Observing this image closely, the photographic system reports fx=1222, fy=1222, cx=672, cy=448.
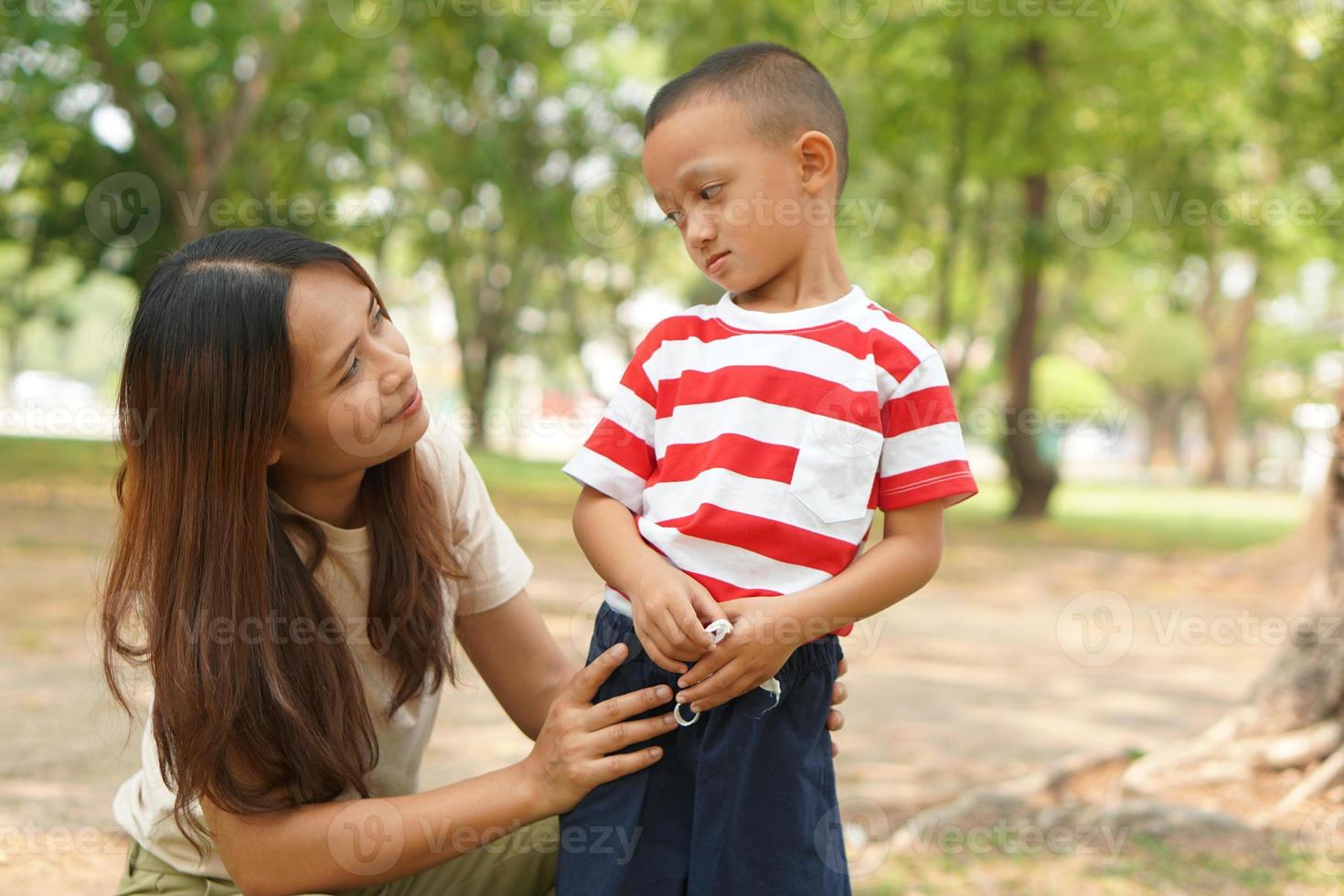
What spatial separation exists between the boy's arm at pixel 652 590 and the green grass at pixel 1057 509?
9.05 meters

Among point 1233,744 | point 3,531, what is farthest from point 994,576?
point 3,531

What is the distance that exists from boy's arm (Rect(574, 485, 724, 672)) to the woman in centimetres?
11

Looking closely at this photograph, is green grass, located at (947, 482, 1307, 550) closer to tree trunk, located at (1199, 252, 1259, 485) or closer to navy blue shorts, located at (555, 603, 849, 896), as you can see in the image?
tree trunk, located at (1199, 252, 1259, 485)

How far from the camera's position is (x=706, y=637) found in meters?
1.79

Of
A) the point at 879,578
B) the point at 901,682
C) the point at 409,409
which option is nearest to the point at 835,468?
the point at 879,578

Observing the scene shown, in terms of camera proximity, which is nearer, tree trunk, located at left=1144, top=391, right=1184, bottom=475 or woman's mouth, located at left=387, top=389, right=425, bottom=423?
woman's mouth, located at left=387, top=389, right=425, bottom=423

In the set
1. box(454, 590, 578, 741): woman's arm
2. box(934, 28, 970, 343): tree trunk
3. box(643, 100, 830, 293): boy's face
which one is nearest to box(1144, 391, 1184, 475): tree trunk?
box(934, 28, 970, 343): tree trunk

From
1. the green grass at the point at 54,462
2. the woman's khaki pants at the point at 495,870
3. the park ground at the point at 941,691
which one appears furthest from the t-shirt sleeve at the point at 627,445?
the green grass at the point at 54,462

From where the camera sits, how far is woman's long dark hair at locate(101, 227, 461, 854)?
6.14ft

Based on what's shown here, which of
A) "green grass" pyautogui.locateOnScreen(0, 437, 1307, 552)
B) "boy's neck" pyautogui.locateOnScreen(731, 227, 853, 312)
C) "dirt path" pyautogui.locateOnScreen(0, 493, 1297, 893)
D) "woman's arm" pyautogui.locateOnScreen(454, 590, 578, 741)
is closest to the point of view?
"boy's neck" pyautogui.locateOnScreen(731, 227, 853, 312)

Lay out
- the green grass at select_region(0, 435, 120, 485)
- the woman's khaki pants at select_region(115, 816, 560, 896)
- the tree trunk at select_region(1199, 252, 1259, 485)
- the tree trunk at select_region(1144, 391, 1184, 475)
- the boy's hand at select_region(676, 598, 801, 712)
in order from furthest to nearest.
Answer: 1. the tree trunk at select_region(1144, 391, 1184, 475)
2. the tree trunk at select_region(1199, 252, 1259, 485)
3. the green grass at select_region(0, 435, 120, 485)
4. the woman's khaki pants at select_region(115, 816, 560, 896)
5. the boy's hand at select_region(676, 598, 801, 712)

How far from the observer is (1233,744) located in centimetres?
444

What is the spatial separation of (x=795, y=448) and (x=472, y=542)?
77cm

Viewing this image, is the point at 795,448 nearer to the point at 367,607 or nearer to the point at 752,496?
the point at 752,496
